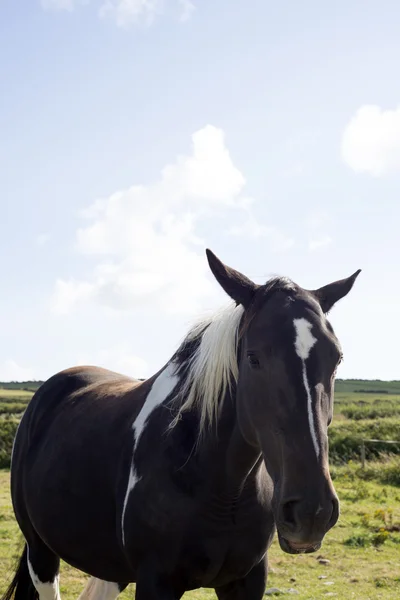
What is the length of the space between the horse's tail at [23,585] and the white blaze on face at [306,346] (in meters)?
3.15

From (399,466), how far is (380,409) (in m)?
20.9

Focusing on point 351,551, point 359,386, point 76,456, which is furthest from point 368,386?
point 76,456

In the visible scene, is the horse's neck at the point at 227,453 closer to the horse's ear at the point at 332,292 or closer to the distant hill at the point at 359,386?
the horse's ear at the point at 332,292

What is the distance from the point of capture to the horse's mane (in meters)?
2.75

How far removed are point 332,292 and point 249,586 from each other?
4.83 feet

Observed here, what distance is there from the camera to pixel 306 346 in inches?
94.2

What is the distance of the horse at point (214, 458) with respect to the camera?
7.58 ft

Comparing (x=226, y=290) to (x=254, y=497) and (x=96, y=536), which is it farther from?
(x=96, y=536)

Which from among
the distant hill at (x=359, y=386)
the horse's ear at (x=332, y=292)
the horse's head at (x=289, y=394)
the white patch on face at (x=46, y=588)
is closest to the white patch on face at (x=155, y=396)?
the horse's head at (x=289, y=394)

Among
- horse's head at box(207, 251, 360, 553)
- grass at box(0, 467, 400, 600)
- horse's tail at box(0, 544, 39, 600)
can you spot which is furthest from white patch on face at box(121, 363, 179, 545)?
grass at box(0, 467, 400, 600)

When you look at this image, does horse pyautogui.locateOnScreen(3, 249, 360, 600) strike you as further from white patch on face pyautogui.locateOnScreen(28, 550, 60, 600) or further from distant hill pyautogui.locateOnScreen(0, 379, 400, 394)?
distant hill pyautogui.locateOnScreen(0, 379, 400, 394)

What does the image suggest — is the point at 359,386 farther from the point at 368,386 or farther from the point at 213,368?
the point at 213,368

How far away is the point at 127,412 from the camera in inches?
132

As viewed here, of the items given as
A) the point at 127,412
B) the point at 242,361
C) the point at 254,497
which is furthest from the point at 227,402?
the point at 127,412
